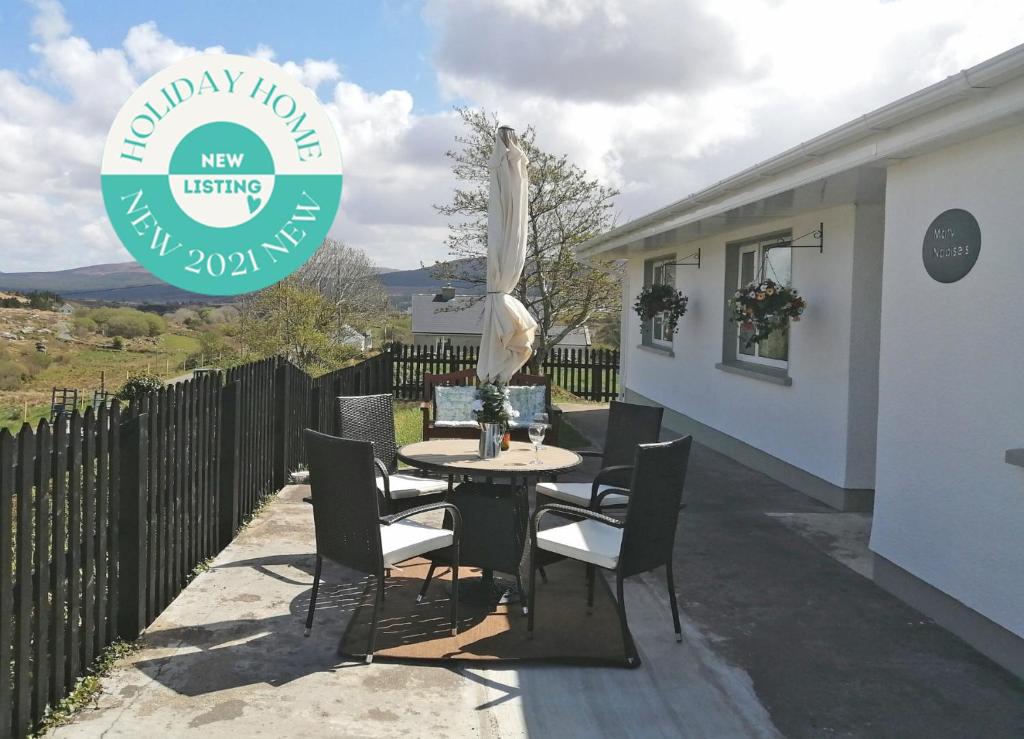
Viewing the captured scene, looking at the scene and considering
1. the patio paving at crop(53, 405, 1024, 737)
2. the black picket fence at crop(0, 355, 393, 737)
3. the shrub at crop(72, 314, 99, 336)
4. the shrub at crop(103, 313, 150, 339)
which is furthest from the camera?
the shrub at crop(72, 314, 99, 336)

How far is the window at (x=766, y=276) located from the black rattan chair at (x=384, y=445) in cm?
380

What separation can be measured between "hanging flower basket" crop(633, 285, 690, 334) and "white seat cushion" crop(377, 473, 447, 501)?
6081 millimetres

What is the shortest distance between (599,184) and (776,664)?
13.3m

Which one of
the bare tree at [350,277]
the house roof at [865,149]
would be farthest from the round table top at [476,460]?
the bare tree at [350,277]

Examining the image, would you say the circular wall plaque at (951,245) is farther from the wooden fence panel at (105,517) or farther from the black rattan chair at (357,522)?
the wooden fence panel at (105,517)

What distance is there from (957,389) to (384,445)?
365cm

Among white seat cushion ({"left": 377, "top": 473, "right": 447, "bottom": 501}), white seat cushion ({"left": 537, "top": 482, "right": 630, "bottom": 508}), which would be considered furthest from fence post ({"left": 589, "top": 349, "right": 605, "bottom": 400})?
white seat cushion ({"left": 377, "top": 473, "right": 447, "bottom": 501})

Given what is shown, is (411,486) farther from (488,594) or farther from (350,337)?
(350,337)

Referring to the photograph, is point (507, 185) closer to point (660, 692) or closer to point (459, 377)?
point (660, 692)

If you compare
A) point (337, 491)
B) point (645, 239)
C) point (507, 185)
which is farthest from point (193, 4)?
point (645, 239)

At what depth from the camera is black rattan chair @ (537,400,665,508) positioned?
4.87 meters

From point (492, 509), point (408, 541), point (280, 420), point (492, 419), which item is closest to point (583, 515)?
point (492, 509)

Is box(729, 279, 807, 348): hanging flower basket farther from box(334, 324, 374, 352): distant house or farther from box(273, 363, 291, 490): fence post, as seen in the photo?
box(334, 324, 374, 352): distant house

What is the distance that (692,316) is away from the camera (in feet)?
33.9
